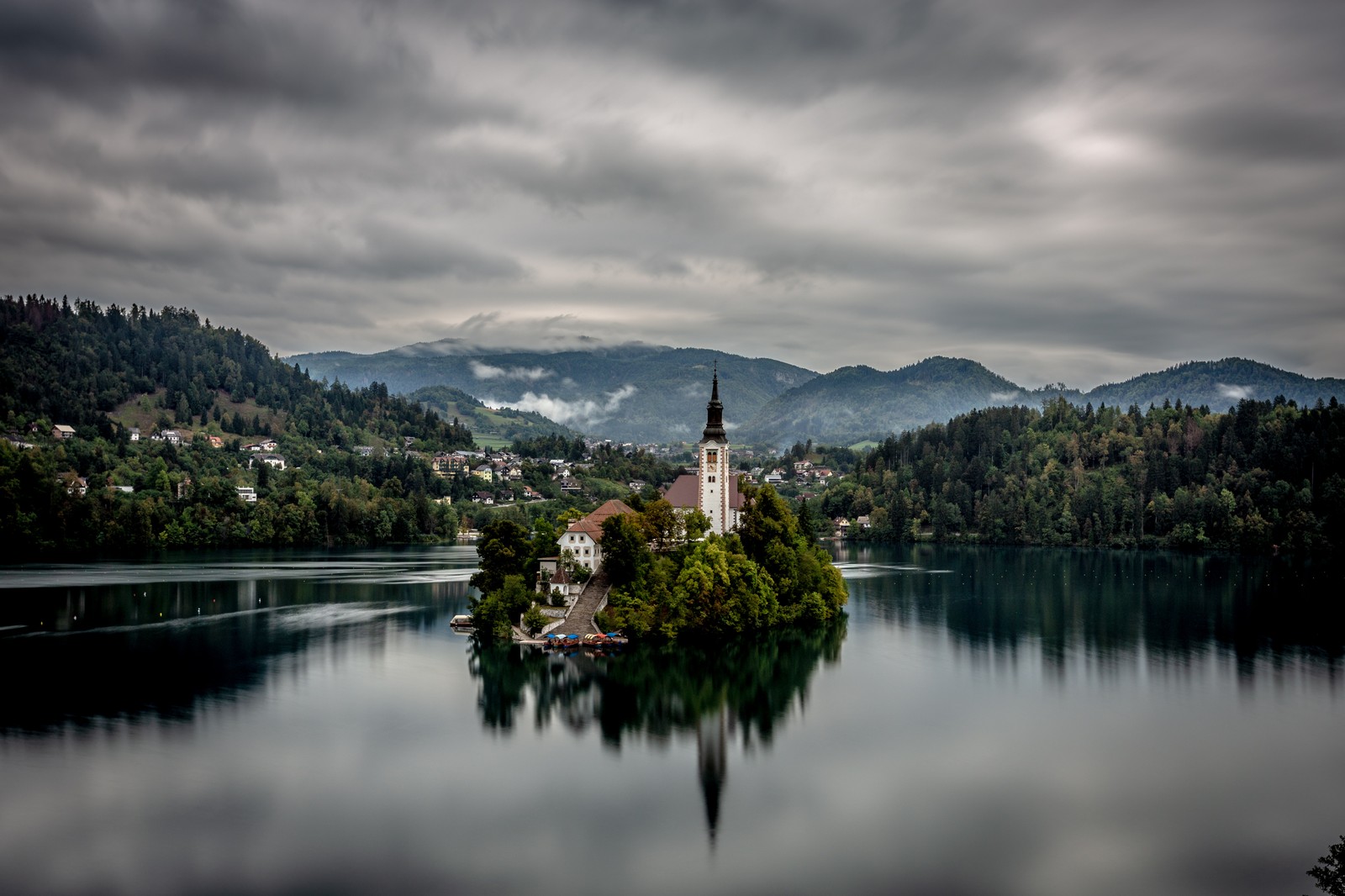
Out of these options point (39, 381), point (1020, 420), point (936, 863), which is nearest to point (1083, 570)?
point (1020, 420)

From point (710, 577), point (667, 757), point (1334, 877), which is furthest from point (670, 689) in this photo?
point (1334, 877)

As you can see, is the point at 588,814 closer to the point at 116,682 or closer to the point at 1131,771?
the point at 1131,771

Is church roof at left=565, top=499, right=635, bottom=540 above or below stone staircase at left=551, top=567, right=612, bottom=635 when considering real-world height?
above

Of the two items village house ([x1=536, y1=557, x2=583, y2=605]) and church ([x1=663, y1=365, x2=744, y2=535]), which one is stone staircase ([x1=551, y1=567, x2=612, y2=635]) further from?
church ([x1=663, y1=365, x2=744, y2=535])

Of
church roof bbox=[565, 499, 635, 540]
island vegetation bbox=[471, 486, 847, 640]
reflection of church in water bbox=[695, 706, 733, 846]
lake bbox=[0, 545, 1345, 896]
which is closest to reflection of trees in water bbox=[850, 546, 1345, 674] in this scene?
lake bbox=[0, 545, 1345, 896]

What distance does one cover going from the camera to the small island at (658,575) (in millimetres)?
52719

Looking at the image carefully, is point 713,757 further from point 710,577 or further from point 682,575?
point 682,575

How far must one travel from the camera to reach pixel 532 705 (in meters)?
39.7

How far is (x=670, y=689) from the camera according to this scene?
42.4 meters

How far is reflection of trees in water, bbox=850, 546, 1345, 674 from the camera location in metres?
53.9

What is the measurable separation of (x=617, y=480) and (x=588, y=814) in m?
136

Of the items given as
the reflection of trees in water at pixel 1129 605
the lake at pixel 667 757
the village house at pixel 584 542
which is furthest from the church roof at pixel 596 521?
the reflection of trees in water at pixel 1129 605

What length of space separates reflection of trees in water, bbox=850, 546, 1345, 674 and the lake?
2.05ft

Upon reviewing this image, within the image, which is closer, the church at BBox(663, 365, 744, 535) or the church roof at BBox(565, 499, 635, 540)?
the church roof at BBox(565, 499, 635, 540)
